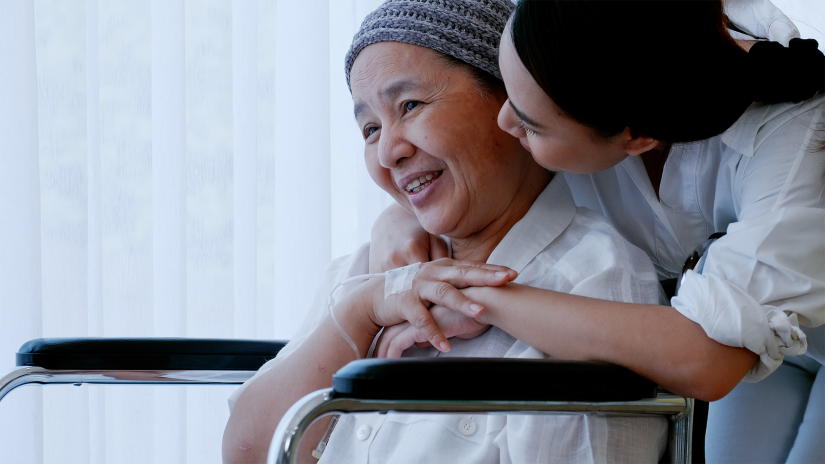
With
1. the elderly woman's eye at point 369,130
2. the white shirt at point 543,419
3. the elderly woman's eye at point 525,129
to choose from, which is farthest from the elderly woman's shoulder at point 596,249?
the elderly woman's eye at point 369,130

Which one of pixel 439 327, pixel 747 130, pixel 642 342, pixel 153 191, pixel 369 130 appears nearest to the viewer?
pixel 642 342

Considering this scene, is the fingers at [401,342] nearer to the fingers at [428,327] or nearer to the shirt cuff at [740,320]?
the fingers at [428,327]

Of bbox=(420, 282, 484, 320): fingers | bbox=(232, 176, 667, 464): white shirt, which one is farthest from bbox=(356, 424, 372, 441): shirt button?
bbox=(420, 282, 484, 320): fingers

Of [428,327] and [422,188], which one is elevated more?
[422,188]

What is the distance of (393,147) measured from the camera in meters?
1.26

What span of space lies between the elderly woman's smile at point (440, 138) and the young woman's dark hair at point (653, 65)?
0.76 ft

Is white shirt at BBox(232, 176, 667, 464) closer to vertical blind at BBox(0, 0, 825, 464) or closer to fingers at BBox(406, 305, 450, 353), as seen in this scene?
fingers at BBox(406, 305, 450, 353)

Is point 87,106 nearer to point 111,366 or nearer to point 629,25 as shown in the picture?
Result: point 111,366

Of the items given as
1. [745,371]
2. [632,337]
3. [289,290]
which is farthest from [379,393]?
[289,290]

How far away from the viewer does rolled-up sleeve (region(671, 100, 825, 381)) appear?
875mm

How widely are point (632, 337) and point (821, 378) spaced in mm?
410

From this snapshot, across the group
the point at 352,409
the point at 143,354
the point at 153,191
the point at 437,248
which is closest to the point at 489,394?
the point at 352,409

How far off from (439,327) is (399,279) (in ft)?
0.37

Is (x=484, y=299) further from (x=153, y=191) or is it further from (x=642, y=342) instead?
(x=153, y=191)
